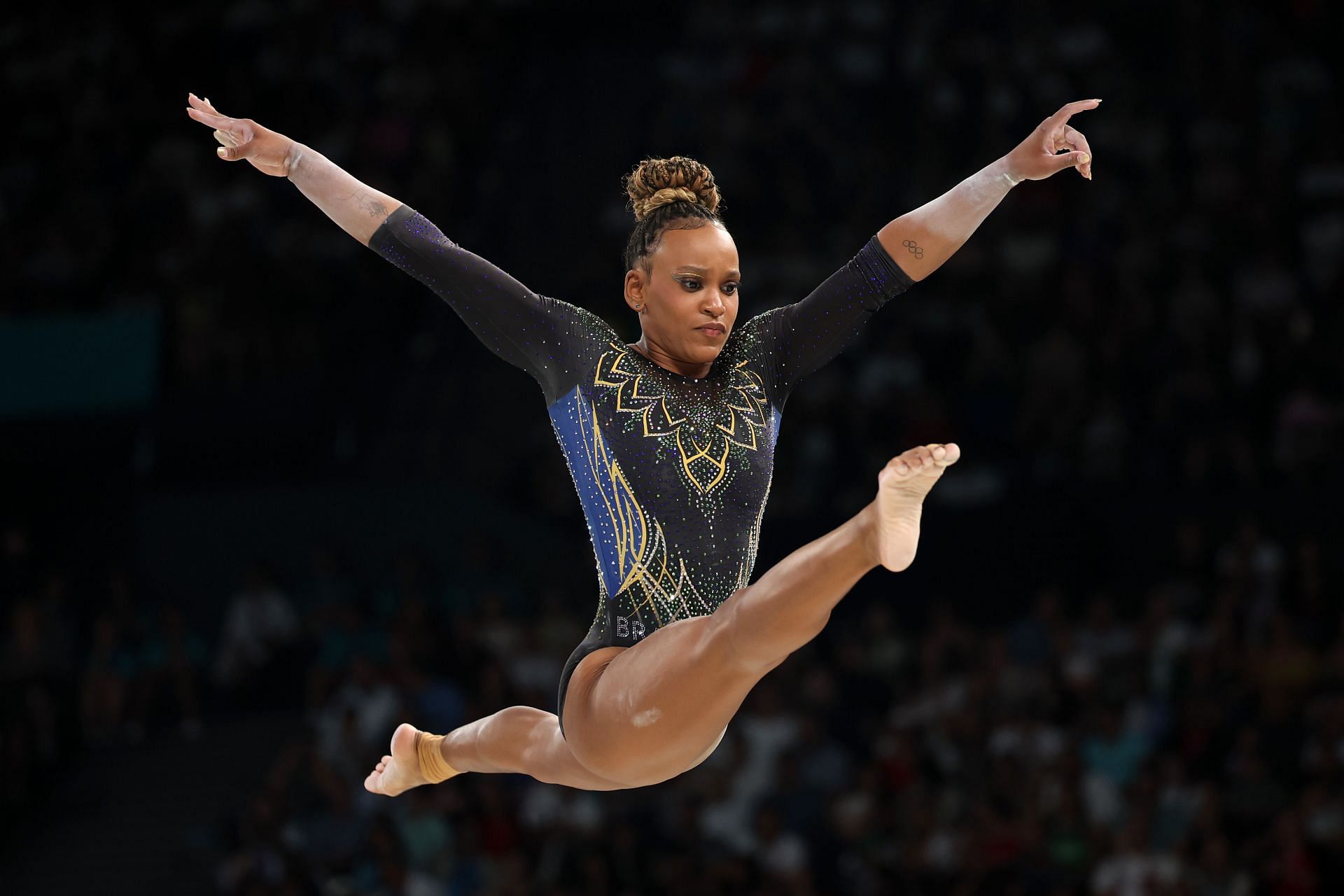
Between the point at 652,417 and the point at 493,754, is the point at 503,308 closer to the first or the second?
the point at 652,417

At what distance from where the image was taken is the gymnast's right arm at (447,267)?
15.2ft

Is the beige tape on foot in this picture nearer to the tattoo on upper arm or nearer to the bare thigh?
the bare thigh

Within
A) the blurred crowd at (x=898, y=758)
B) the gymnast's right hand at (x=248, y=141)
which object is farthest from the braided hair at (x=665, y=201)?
the blurred crowd at (x=898, y=758)

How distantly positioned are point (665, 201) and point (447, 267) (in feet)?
2.04

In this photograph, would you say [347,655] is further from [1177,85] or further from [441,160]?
[1177,85]

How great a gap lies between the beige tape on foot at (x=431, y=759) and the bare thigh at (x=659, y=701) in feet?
2.76

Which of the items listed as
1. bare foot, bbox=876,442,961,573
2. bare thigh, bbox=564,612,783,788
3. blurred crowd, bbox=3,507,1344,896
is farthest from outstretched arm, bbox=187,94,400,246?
blurred crowd, bbox=3,507,1344,896

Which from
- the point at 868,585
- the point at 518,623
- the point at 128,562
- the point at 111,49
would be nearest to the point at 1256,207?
the point at 868,585

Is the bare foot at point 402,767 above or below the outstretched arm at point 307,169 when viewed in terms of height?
below

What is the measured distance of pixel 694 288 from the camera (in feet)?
14.8

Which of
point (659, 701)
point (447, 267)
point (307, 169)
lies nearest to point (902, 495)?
point (659, 701)

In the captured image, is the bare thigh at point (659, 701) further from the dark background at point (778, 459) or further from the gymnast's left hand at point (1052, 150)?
the dark background at point (778, 459)

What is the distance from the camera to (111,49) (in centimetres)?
1481

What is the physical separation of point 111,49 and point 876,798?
32.5 feet
